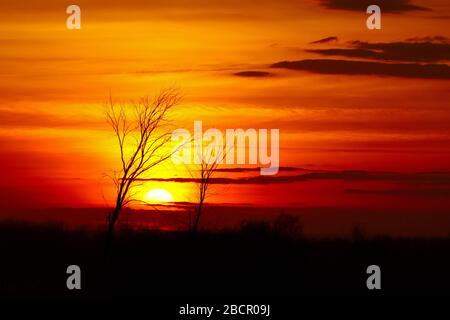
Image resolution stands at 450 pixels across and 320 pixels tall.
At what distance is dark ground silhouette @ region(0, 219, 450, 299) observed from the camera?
141ft

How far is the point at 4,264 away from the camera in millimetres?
49062

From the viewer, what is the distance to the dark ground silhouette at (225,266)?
42906 mm

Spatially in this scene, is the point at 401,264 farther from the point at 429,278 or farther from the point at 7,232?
the point at 7,232

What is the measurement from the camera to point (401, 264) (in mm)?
50000

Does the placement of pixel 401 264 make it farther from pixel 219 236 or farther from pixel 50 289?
pixel 50 289

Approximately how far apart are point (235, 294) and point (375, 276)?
534cm

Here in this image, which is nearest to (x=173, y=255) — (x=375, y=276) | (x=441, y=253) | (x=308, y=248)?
(x=308, y=248)

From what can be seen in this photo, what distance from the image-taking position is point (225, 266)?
155 ft
